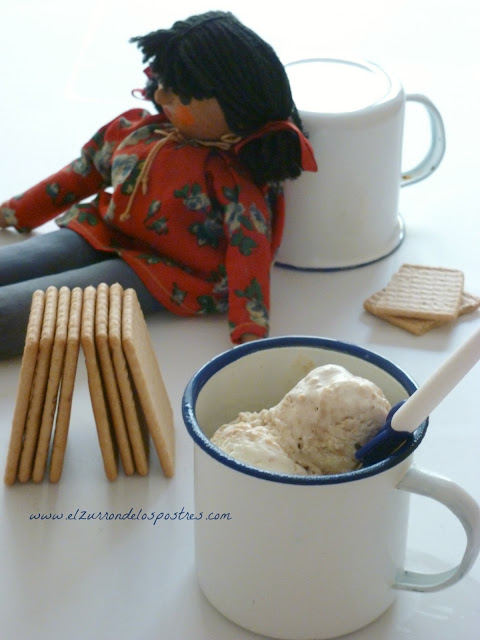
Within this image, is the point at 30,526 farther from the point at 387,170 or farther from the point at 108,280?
the point at 387,170

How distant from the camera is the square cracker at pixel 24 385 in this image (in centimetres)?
77

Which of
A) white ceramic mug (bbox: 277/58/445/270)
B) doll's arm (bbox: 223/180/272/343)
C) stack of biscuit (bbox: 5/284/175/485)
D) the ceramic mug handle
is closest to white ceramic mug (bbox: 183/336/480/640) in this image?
stack of biscuit (bbox: 5/284/175/485)

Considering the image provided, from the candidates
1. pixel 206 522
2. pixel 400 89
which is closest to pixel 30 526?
pixel 206 522

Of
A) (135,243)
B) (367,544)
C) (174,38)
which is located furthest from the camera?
(135,243)

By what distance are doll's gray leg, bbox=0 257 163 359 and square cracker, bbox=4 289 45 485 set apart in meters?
0.14

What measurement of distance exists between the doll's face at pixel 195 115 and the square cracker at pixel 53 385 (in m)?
0.27

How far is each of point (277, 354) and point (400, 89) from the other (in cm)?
50

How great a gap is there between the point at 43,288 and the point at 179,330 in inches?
5.8

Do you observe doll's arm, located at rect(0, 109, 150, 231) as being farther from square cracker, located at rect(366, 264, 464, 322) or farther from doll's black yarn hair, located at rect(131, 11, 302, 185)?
square cracker, located at rect(366, 264, 464, 322)

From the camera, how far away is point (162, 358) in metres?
1.00

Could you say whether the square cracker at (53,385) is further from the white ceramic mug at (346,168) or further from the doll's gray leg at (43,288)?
the white ceramic mug at (346,168)

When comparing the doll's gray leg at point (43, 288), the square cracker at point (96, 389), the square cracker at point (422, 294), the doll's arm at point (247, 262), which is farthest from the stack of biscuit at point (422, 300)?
the square cracker at point (96, 389)

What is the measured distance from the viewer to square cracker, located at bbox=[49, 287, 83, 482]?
77 cm

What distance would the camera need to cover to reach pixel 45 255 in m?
1.07
